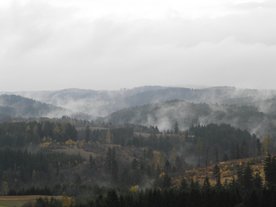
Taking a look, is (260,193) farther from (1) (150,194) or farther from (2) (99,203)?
(2) (99,203)

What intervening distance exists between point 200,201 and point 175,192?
1940 cm

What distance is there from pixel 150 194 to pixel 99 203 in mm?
19331

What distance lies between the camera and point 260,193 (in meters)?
182

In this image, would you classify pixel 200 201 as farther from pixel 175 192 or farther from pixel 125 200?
pixel 125 200

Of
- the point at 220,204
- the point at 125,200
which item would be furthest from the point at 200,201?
the point at 125,200

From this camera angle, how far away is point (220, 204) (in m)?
179

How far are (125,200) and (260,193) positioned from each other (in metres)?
50.2

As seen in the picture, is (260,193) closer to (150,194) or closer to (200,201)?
(200,201)

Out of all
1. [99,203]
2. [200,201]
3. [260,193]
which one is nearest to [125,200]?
[99,203]

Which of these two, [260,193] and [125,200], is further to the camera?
[125,200]

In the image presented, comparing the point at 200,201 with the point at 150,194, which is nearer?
the point at 200,201

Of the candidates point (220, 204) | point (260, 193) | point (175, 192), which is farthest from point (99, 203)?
point (260, 193)

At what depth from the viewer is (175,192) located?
199500 millimetres

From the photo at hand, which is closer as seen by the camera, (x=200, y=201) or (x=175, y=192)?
(x=200, y=201)
